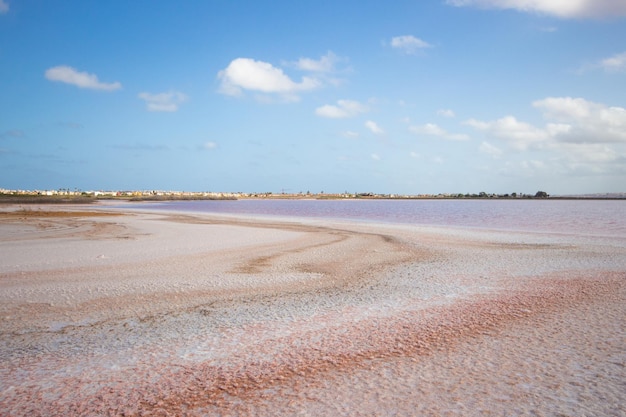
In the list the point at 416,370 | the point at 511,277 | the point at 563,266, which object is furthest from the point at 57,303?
the point at 563,266

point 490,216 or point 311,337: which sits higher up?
point 490,216

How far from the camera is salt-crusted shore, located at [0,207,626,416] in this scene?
14.9 feet

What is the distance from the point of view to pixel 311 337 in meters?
6.51

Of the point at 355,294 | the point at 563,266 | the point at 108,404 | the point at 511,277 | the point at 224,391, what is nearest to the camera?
the point at 108,404

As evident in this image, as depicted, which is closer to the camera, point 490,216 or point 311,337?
point 311,337

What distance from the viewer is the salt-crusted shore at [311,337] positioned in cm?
454

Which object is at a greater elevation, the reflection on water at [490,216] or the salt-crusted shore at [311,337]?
the reflection on water at [490,216]

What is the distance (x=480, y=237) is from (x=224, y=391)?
63.5 ft

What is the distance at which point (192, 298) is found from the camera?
353 inches

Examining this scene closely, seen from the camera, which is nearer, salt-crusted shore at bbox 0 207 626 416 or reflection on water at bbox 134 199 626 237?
salt-crusted shore at bbox 0 207 626 416

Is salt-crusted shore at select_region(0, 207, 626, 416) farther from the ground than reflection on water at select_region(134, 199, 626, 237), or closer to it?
closer to it

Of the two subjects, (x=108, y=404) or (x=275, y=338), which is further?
(x=275, y=338)

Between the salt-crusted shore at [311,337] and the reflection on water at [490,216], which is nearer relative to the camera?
the salt-crusted shore at [311,337]

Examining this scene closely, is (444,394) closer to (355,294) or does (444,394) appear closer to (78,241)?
(355,294)
